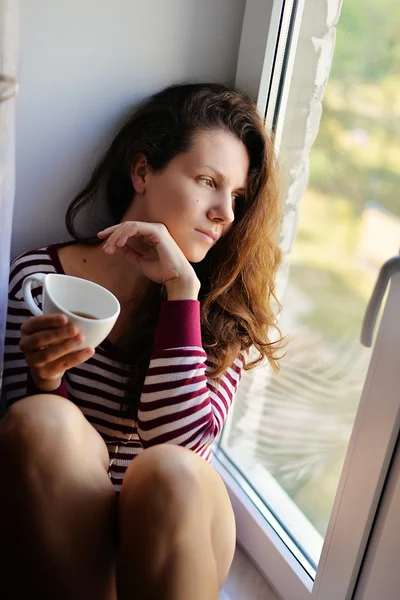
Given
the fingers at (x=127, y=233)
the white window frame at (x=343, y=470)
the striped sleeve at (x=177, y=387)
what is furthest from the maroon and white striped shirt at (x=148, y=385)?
the white window frame at (x=343, y=470)

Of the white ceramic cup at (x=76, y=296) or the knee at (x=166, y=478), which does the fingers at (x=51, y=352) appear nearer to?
the white ceramic cup at (x=76, y=296)

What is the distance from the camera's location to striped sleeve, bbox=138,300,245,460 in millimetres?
1025

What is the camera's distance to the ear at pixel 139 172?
3.67 ft

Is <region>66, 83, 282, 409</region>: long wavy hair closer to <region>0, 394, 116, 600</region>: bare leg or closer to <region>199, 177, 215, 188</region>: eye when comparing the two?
<region>199, 177, 215, 188</region>: eye

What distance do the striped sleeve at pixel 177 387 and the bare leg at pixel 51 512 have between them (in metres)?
0.15

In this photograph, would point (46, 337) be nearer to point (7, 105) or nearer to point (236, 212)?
point (7, 105)

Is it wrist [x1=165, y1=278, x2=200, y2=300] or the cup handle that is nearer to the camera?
the cup handle

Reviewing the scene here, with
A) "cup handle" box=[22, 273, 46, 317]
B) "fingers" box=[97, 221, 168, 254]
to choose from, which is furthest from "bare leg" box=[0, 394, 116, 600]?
"fingers" box=[97, 221, 168, 254]

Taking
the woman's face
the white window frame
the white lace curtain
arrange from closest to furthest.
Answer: the white lace curtain, the white window frame, the woman's face

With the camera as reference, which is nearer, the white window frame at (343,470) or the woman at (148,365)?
the woman at (148,365)

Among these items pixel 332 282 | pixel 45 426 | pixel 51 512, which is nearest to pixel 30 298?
pixel 45 426

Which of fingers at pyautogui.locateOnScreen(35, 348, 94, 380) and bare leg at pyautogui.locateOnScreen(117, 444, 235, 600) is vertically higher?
fingers at pyautogui.locateOnScreen(35, 348, 94, 380)

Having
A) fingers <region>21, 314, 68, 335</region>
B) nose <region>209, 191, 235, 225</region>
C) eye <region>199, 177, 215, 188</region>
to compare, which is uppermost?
eye <region>199, 177, 215, 188</region>

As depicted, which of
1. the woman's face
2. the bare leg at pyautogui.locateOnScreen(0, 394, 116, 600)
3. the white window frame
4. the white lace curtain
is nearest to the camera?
the white lace curtain
